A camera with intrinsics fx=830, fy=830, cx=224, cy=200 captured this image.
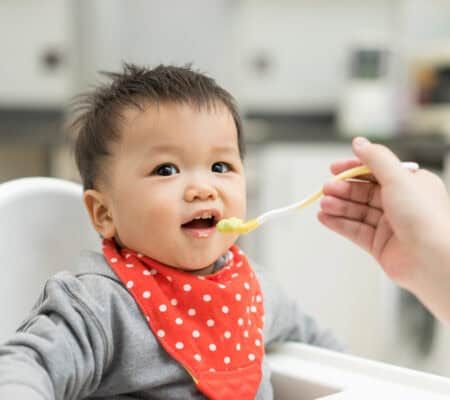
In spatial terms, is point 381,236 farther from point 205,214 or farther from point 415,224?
point 205,214

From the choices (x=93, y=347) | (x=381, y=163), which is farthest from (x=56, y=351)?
(x=381, y=163)

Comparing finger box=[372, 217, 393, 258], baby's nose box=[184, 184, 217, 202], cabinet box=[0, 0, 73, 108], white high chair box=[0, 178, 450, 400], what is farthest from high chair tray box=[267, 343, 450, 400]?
cabinet box=[0, 0, 73, 108]

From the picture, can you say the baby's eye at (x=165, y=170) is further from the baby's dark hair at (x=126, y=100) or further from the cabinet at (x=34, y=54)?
the cabinet at (x=34, y=54)

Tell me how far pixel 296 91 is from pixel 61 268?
1.95m

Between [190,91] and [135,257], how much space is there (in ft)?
0.60

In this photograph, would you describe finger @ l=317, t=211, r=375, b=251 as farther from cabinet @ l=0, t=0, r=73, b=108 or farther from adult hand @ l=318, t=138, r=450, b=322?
cabinet @ l=0, t=0, r=73, b=108

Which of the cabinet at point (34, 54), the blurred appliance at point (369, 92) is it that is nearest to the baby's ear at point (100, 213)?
the blurred appliance at point (369, 92)

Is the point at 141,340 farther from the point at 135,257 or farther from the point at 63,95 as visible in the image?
the point at 63,95

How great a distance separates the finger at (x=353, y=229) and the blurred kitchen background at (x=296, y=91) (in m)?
1.20

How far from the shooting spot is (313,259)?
7.59 ft

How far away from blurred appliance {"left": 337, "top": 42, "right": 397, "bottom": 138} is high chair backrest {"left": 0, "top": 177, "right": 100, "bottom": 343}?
5.02 feet

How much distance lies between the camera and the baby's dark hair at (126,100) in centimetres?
87

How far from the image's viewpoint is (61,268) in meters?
1.02

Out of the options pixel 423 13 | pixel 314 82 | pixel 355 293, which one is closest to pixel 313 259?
pixel 355 293
